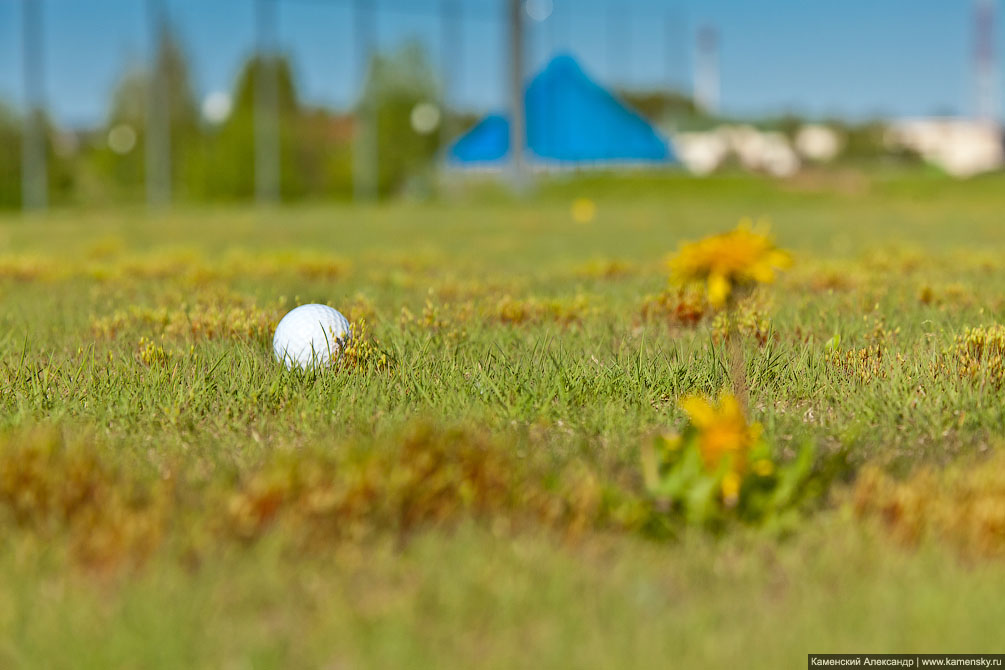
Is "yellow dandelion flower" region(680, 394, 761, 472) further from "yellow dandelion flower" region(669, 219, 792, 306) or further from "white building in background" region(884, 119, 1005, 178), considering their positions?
"white building in background" region(884, 119, 1005, 178)

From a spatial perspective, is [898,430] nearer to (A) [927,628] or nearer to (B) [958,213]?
(A) [927,628]

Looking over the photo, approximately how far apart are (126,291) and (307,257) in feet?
6.57

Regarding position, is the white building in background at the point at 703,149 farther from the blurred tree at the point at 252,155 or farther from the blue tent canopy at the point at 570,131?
the blurred tree at the point at 252,155

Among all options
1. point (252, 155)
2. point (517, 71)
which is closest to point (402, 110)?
point (252, 155)

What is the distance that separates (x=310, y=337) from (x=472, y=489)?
66.8 inches

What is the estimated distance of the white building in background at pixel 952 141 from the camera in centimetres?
6438

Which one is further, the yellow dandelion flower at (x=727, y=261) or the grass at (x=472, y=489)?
the yellow dandelion flower at (x=727, y=261)

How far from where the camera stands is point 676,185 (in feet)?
104

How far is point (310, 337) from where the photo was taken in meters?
4.11

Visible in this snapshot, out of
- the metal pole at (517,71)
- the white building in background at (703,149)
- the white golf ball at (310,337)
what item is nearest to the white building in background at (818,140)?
the white building in background at (703,149)

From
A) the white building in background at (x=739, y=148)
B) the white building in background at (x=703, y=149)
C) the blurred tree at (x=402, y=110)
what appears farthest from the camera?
the white building in background at (x=739, y=148)

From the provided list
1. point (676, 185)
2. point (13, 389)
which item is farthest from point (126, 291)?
point (676, 185)

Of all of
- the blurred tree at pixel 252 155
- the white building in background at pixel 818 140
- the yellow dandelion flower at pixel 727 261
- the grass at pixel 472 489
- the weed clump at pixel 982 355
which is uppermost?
the white building in background at pixel 818 140

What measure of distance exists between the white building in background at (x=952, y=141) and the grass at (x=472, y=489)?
5440 cm
